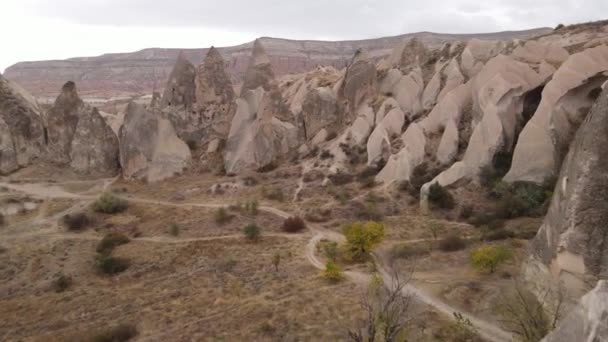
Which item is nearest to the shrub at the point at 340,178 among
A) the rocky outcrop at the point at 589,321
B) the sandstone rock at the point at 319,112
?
the sandstone rock at the point at 319,112

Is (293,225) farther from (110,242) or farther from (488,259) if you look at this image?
(488,259)

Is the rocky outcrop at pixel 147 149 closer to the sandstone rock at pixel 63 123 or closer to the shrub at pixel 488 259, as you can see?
the sandstone rock at pixel 63 123

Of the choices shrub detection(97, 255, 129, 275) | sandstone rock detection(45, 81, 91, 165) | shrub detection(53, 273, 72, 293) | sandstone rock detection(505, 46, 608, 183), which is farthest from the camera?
sandstone rock detection(45, 81, 91, 165)

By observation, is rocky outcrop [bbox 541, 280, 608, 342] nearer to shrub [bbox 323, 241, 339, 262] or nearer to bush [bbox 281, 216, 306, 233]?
shrub [bbox 323, 241, 339, 262]

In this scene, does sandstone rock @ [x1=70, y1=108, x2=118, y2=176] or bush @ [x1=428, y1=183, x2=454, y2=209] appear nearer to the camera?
bush @ [x1=428, y1=183, x2=454, y2=209]

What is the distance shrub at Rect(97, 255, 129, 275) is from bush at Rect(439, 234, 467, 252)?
13160mm

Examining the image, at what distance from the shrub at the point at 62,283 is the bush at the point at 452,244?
14.9 m

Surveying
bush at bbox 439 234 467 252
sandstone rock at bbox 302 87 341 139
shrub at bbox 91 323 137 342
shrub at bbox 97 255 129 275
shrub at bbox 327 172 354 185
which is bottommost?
shrub at bbox 97 255 129 275

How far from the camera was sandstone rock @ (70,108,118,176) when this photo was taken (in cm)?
3309

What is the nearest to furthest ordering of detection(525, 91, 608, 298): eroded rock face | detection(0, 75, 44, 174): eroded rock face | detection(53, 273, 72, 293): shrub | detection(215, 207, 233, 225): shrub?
detection(525, 91, 608, 298): eroded rock face
detection(53, 273, 72, 293): shrub
detection(215, 207, 233, 225): shrub
detection(0, 75, 44, 174): eroded rock face

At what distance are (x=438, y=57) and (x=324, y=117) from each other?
36.3 ft

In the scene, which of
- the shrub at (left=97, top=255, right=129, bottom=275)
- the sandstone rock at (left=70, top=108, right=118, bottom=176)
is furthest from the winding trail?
the shrub at (left=97, top=255, right=129, bottom=275)

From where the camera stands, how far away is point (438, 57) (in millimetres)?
37969

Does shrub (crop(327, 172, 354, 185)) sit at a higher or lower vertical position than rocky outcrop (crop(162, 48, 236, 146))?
lower
